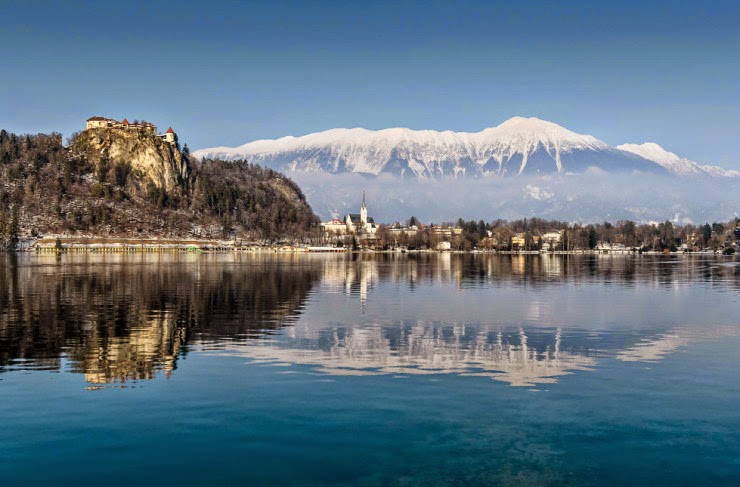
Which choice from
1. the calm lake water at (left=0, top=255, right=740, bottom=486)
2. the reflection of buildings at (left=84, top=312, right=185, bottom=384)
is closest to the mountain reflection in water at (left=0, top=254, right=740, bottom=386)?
the reflection of buildings at (left=84, top=312, right=185, bottom=384)

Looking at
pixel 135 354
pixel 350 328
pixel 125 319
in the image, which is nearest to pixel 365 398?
pixel 135 354

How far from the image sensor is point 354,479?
1972 cm

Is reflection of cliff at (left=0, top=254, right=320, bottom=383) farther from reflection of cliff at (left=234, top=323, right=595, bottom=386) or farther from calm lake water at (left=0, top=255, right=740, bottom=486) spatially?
reflection of cliff at (left=234, top=323, right=595, bottom=386)

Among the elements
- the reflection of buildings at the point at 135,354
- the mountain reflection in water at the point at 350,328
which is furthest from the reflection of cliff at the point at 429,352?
the reflection of buildings at the point at 135,354

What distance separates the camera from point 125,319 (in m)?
50.5

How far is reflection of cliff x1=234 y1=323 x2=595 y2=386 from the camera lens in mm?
33625

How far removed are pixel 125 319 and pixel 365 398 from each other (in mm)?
28287

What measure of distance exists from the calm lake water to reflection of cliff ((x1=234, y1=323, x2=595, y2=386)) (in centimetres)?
19

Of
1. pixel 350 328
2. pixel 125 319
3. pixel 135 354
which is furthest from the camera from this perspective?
pixel 125 319

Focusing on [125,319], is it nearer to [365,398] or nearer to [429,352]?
[429,352]

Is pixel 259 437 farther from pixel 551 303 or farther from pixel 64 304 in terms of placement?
pixel 551 303

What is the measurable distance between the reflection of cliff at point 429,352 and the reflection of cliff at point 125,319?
528 cm

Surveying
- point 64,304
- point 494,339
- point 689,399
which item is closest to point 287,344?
point 494,339

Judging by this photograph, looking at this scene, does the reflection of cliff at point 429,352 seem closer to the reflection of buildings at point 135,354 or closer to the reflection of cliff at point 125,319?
the reflection of buildings at point 135,354
